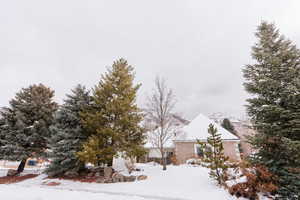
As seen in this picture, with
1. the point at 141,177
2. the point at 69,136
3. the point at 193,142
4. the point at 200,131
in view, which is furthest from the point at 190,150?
the point at 69,136

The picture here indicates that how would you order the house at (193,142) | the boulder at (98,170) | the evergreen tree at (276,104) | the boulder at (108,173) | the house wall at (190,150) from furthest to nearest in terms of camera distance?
the house at (193,142), the house wall at (190,150), the boulder at (98,170), the boulder at (108,173), the evergreen tree at (276,104)

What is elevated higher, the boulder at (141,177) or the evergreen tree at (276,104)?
the evergreen tree at (276,104)

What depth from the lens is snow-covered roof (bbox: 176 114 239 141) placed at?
1722 centimetres

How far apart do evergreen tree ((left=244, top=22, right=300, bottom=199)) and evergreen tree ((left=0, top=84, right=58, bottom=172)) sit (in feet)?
51.7

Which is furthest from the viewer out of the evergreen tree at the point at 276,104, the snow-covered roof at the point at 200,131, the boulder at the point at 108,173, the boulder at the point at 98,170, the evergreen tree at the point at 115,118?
the snow-covered roof at the point at 200,131

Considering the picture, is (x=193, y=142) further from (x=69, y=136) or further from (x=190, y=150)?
(x=69, y=136)

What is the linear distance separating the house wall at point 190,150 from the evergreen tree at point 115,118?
8494mm

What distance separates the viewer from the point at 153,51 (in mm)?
15711

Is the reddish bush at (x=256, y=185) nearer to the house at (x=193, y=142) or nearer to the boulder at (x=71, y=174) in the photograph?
the house at (x=193, y=142)

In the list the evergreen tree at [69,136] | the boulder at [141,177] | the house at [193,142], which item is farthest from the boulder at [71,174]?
the house at [193,142]

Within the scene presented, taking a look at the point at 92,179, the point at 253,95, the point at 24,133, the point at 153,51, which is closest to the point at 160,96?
the point at 153,51

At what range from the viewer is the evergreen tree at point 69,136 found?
10242mm

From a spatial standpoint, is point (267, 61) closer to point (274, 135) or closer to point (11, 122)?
point (274, 135)

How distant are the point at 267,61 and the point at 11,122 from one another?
2111 cm
